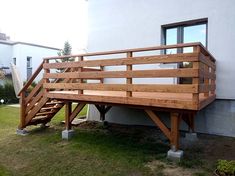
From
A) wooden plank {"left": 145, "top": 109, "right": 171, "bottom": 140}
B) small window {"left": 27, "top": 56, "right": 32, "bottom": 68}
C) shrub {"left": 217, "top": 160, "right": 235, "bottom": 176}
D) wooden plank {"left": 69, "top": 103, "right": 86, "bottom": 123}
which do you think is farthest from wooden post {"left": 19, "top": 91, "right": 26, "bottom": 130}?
small window {"left": 27, "top": 56, "right": 32, "bottom": 68}

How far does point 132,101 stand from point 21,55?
1871 cm

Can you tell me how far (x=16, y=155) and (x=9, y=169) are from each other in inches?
30.2

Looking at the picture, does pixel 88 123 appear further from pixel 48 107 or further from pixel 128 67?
pixel 128 67

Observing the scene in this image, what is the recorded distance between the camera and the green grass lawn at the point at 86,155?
427 cm

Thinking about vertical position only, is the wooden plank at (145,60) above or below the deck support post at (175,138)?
above

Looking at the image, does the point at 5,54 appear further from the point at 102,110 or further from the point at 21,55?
the point at 102,110

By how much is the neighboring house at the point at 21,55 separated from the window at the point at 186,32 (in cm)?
1657

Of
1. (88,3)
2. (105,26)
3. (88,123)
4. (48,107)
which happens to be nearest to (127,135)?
(88,123)

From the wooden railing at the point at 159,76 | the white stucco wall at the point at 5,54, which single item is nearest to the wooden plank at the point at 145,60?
the wooden railing at the point at 159,76

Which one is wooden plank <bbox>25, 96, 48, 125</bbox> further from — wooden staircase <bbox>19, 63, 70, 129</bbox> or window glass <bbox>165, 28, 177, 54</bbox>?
window glass <bbox>165, 28, 177, 54</bbox>

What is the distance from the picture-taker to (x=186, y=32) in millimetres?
6945

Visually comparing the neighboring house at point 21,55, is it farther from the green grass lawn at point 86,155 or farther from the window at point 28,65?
the green grass lawn at point 86,155

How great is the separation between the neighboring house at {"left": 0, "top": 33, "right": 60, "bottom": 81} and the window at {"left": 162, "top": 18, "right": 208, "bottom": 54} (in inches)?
652

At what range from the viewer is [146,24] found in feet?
24.3
